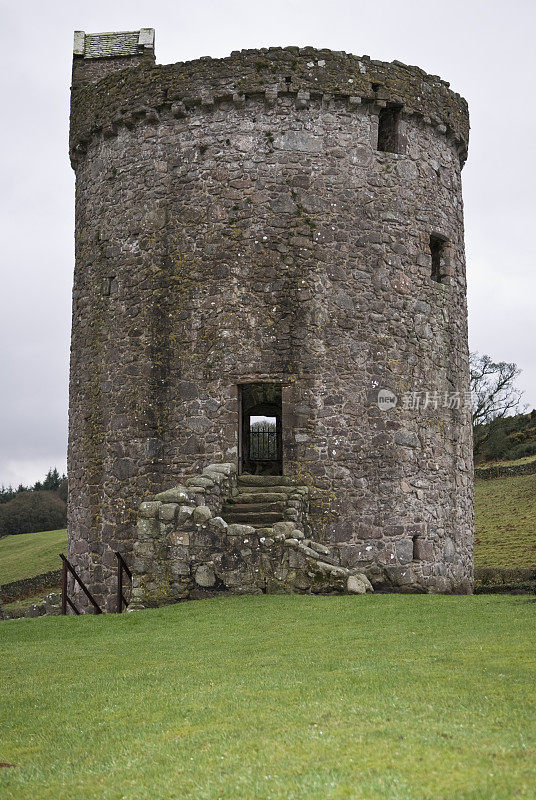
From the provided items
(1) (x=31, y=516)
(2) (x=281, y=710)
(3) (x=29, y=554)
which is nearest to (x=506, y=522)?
(3) (x=29, y=554)

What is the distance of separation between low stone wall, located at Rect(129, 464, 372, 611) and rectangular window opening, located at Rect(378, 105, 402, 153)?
7570 mm

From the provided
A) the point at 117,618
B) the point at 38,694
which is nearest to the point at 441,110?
the point at 117,618

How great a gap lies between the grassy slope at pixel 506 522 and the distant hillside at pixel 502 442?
5259mm

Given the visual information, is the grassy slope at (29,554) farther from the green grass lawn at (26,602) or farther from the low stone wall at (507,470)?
the low stone wall at (507,470)

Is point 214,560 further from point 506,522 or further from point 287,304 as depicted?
point 506,522

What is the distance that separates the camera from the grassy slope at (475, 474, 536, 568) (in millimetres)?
24141

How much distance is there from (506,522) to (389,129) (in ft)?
56.3

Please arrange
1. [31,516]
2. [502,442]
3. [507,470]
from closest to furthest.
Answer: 1. [507,470]
2. [502,442]
3. [31,516]

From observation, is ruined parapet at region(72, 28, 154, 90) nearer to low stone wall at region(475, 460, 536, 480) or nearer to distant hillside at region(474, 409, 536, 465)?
low stone wall at region(475, 460, 536, 480)

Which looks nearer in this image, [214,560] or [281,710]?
[281,710]

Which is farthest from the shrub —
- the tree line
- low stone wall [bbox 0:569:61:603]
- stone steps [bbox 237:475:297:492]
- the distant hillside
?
stone steps [bbox 237:475:297:492]

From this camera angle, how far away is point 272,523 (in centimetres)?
1338

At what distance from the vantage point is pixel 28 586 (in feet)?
94.5

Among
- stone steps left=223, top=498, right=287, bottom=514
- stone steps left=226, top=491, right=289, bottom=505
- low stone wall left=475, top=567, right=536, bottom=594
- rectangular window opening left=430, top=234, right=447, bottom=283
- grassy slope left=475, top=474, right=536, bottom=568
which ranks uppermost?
rectangular window opening left=430, top=234, right=447, bottom=283
